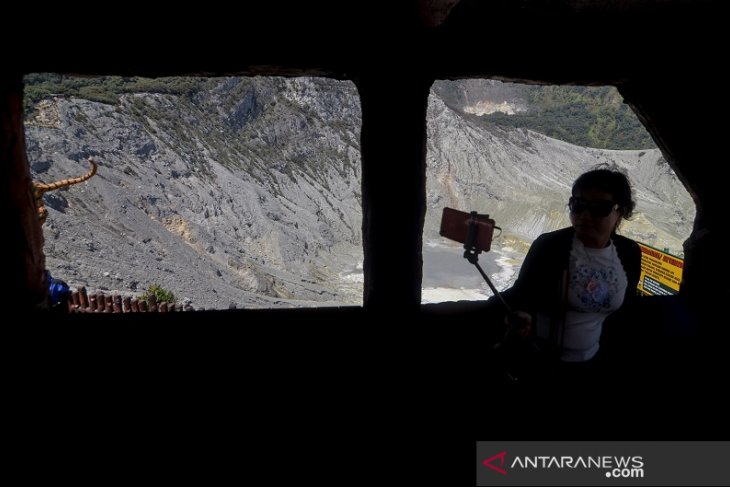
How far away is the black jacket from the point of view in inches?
78.4

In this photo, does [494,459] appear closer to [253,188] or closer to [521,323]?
[521,323]

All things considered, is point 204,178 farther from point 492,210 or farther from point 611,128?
point 611,128

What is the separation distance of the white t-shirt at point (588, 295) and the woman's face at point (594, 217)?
40mm

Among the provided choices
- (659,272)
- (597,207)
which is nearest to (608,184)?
(597,207)

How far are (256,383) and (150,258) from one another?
18413 millimetres

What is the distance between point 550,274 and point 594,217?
12.4 inches

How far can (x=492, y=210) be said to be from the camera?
41938 mm

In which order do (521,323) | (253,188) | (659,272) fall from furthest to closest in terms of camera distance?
1. (253,188)
2. (659,272)
3. (521,323)

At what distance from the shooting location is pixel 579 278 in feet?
6.56

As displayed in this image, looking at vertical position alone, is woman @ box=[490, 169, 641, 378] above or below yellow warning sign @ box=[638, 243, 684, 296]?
above

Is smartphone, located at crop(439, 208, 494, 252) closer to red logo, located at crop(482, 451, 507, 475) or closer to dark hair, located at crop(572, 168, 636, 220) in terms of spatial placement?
dark hair, located at crop(572, 168, 636, 220)

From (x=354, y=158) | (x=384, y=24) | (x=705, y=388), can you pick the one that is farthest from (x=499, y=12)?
(x=354, y=158)

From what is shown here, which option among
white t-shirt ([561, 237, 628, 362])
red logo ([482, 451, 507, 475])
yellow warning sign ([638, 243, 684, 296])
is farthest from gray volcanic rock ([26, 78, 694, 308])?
white t-shirt ([561, 237, 628, 362])

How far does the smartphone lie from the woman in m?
0.23
